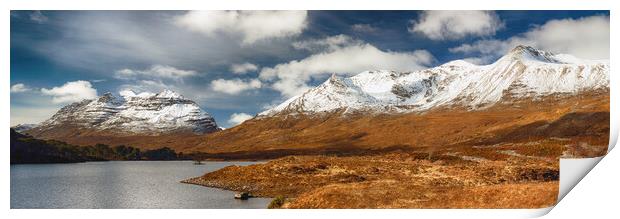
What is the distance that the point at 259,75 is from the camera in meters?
47.1

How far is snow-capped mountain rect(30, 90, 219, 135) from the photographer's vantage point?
4566cm

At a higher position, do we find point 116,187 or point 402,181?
point 402,181

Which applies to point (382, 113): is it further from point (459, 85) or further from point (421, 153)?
point (421, 153)

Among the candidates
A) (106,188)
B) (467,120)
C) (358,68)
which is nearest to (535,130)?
(467,120)

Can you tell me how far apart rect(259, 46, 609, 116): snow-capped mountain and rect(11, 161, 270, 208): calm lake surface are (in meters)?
11.6

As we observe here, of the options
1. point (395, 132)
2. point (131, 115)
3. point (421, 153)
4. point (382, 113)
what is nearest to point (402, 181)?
point (421, 153)

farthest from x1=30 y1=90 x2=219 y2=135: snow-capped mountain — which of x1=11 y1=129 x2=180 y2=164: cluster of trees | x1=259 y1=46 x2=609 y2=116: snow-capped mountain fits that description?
x1=259 y1=46 x2=609 y2=116: snow-capped mountain

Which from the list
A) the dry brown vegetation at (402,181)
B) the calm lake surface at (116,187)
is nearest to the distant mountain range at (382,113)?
the calm lake surface at (116,187)

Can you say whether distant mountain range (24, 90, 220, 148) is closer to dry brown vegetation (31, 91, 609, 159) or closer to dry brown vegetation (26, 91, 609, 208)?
dry brown vegetation (31, 91, 609, 159)

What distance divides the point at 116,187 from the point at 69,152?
51.2ft
